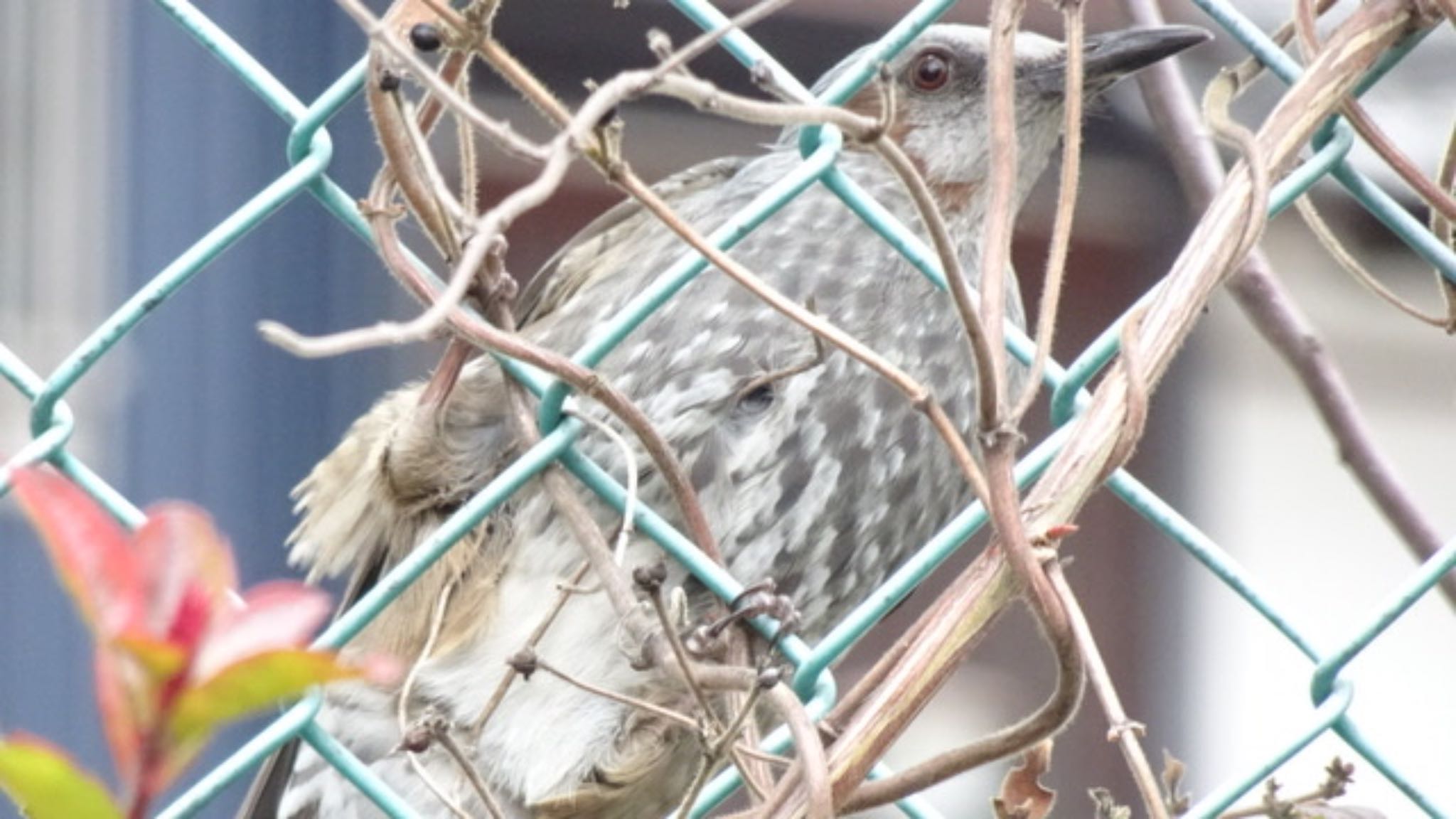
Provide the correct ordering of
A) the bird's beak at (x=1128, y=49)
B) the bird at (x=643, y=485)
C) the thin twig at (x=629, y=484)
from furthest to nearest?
the bird's beak at (x=1128, y=49) → the bird at (x=643, y=485) → the thin twig at (x=629, y=484)

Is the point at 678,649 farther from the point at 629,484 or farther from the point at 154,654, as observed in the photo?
the point at 154,654

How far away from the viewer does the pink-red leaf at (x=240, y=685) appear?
2.48 ft

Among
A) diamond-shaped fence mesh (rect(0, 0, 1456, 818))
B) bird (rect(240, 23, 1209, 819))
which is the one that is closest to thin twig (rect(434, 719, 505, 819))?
diamond-shaped fence mesh (rect(0, 0, 1456, 818))

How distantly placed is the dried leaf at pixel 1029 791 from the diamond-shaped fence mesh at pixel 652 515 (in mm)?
68

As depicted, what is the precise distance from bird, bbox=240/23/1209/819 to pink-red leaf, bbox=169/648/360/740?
3.55 ft

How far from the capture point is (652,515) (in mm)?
1580

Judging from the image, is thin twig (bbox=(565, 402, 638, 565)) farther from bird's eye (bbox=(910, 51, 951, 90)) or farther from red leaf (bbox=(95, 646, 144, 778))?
bird's eye (bbox=(910, 51, 951, 90))

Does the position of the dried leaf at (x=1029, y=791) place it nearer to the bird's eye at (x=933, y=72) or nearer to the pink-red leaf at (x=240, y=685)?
the pink-red leaf at (x=240, y=685)

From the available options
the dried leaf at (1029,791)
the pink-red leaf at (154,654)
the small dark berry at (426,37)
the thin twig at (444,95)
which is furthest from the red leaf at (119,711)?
the dried leaf at (1029,791)

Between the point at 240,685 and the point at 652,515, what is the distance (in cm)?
83

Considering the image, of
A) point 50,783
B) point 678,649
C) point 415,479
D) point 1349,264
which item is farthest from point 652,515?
point 50,783

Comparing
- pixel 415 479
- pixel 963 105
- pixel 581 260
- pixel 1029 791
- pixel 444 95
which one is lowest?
pixel 1029 791

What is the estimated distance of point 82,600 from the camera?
766mm

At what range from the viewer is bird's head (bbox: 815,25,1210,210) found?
8.25 feet
